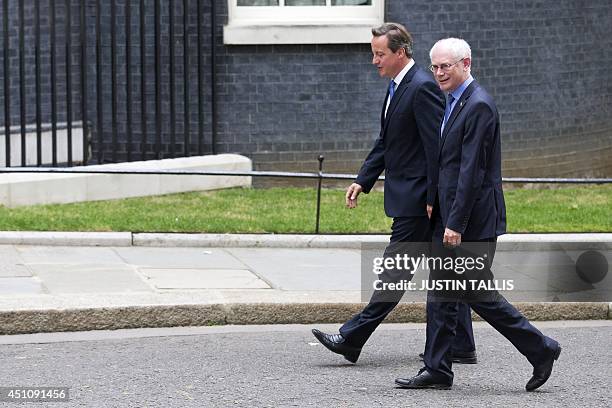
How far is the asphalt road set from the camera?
6.45 m

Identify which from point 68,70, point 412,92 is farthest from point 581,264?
point 68,70

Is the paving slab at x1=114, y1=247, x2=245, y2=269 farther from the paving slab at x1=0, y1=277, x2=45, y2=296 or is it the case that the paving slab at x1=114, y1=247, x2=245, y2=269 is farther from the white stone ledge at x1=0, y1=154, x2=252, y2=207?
the white stone ledge at x1=0, y1=154, x2=252, y2=207

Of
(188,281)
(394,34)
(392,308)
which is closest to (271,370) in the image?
(392,308)

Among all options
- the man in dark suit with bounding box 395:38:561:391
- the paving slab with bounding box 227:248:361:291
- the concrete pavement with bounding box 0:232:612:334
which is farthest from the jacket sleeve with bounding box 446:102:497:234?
the paving slab with bounding box 227:248:361:291

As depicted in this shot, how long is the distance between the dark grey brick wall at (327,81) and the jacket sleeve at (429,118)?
7.14m

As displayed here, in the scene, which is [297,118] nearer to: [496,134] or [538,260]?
[538,260]

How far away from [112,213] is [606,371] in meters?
5.86

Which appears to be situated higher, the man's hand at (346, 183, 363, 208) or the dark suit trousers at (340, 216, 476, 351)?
the man's hand at (346, 183, 363, 208)

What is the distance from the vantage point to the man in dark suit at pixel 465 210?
6.36 metres

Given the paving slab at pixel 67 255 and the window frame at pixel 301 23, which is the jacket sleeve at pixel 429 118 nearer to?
the paving slab at pixel 67 255

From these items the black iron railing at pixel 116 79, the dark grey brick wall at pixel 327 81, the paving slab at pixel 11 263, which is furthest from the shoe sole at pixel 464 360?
the dark grey brick wall at pixel 327 81

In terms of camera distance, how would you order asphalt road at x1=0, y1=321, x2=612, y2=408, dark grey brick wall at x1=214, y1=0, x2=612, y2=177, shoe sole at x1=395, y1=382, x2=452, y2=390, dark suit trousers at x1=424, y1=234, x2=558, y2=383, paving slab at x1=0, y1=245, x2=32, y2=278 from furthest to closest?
dark grey brick wall at x1=214, y1=0, x2=612, y2=177
paving slab at x1=0, y1=245, x2=32, y2=278
shoe sole at x1=395, y1=382, x2=452, y2=390
dark suit trousers at x1=424, y1=234, x2=558, y2=383
asphalt road at x1=0, y1=321, x2=612, y2=408

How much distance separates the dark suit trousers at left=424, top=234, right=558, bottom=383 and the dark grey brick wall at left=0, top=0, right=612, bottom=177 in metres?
7.72

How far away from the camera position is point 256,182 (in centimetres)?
1424
